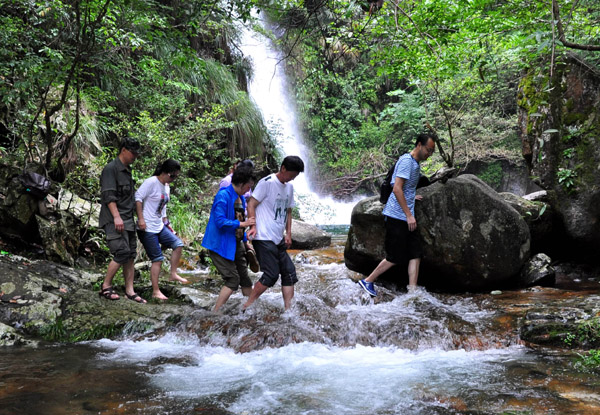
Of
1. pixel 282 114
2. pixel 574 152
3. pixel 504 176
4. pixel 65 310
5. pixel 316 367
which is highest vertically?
pixel 282 114

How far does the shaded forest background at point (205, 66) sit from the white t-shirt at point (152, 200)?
1647mm

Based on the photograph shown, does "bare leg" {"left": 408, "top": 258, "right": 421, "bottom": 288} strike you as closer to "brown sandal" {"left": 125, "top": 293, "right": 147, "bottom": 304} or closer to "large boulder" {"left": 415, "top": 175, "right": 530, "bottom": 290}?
"large boulder" {"left": 415, "top": 175, "right": 530, "bottom": 290}

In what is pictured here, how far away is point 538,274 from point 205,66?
21.7 feet

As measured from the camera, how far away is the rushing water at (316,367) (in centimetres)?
294

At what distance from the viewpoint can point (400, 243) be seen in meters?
5.56

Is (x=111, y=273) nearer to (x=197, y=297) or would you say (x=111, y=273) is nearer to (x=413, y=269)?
(x=197, y=297)

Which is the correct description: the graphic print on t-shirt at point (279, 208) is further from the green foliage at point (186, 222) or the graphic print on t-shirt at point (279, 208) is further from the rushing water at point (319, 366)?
the green foliage at point (186, 222)

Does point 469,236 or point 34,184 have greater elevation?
point 34,184

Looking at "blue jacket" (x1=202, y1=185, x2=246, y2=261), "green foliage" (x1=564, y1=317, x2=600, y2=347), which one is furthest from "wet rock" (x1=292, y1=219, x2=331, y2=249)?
"green foliage" (x1=564, y1=317, x2=600, y2=347)

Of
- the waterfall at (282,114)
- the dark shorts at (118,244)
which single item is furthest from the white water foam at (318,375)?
the waterfall at (282,114)

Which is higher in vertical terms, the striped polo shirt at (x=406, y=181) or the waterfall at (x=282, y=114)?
the waterfall at (x=282, y=114)

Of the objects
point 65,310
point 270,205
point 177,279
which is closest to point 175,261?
point 177,279

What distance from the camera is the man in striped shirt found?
5.39 metres

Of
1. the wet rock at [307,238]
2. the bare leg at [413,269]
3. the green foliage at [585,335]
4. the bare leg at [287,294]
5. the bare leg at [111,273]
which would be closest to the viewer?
the green foliage at [585,335]
